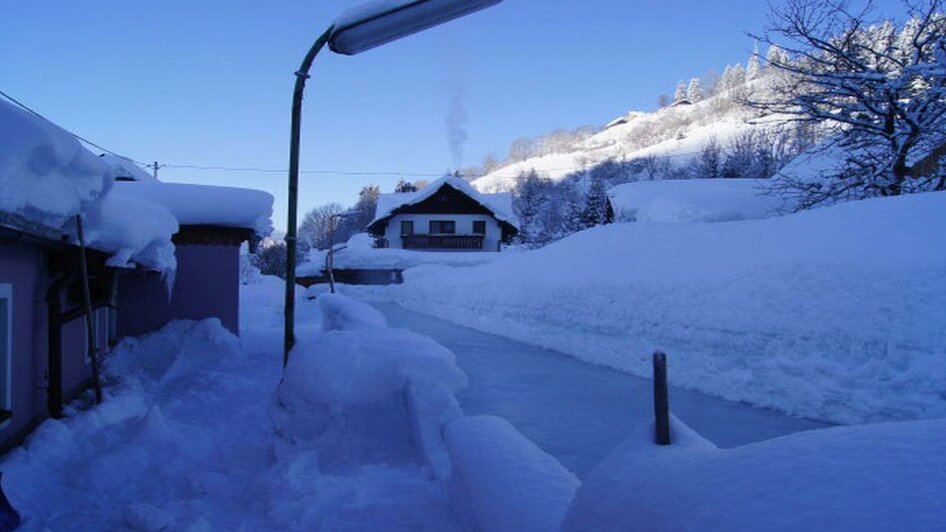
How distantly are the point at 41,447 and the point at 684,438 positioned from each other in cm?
619

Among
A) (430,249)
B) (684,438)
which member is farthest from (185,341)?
(430,249)

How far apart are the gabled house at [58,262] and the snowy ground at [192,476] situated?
0.49 metres

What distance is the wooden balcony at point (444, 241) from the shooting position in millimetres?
38125

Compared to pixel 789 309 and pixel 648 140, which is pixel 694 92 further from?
pixel 789 309

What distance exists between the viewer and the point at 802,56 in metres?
13.3

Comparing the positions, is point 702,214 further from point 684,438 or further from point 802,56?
point 684,438

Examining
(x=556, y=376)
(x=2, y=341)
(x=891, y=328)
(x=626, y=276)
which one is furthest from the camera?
(x=626, y=276)

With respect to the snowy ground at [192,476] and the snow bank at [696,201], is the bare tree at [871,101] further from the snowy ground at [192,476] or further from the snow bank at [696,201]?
the snowy ground at [192,476]

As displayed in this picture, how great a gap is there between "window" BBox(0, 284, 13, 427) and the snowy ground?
1.52ft

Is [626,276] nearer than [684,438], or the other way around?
[684,438]

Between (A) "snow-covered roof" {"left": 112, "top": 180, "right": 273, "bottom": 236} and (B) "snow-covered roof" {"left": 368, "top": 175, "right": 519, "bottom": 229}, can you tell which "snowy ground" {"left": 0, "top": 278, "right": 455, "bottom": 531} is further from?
(B) "snow-covered roof" {"left": 368, "top": 175, "right": 519, "bottom": 229}

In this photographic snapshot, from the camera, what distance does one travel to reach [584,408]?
632 cm

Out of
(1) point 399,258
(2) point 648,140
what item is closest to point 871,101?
(1) point 399,258

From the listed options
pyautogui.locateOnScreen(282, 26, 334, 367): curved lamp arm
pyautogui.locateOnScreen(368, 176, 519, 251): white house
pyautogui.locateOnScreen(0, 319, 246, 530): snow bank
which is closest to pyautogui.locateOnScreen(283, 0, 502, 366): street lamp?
pyautogui.locateOnScreen(282, 26, 334, 367): curved lamp arm
